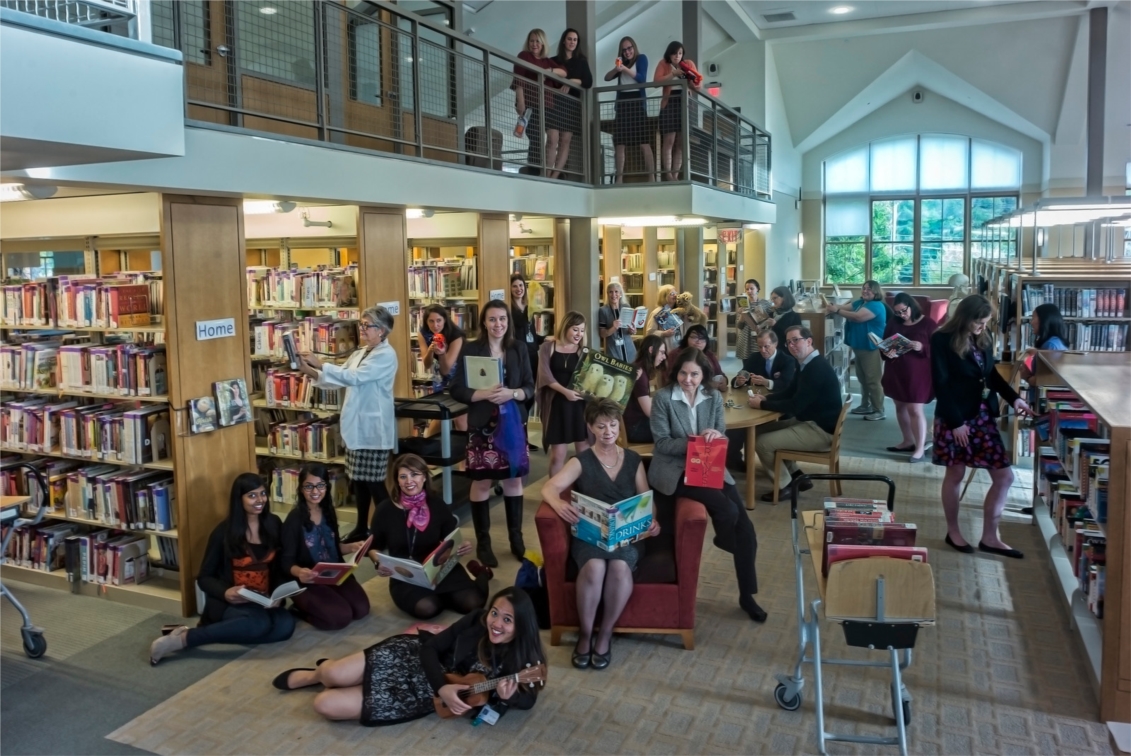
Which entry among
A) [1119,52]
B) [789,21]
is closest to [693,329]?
[789,21]

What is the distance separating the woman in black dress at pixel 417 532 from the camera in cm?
518

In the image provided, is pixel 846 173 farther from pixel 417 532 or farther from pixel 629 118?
pixel 417 532

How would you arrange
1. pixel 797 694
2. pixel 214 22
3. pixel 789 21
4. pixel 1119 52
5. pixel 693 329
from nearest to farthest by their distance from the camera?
pixel 797 694, pixel 214 22, pixel 693 329, pixel 1119 52, pixel 789 21

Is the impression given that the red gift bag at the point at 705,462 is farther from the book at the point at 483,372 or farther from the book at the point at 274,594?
the book at the point at 274,594

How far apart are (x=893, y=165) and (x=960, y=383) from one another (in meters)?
19.2

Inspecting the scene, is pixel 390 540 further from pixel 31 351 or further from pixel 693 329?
pixel 693 329

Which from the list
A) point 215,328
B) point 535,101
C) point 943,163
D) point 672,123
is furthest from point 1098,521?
point 943,163

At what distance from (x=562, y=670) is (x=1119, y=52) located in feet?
57.9

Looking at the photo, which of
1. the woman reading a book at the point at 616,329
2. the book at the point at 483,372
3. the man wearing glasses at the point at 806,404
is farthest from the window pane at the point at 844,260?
the book at the point at 483,372

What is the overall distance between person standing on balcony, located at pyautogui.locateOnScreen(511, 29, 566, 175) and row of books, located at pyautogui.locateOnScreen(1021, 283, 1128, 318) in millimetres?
5029

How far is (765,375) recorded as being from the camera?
7.96 metres

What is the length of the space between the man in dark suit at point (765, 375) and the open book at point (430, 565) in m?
2.46

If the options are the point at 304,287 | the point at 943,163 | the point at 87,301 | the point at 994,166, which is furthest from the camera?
the point at 943,163

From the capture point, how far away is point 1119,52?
1672 centimetres
